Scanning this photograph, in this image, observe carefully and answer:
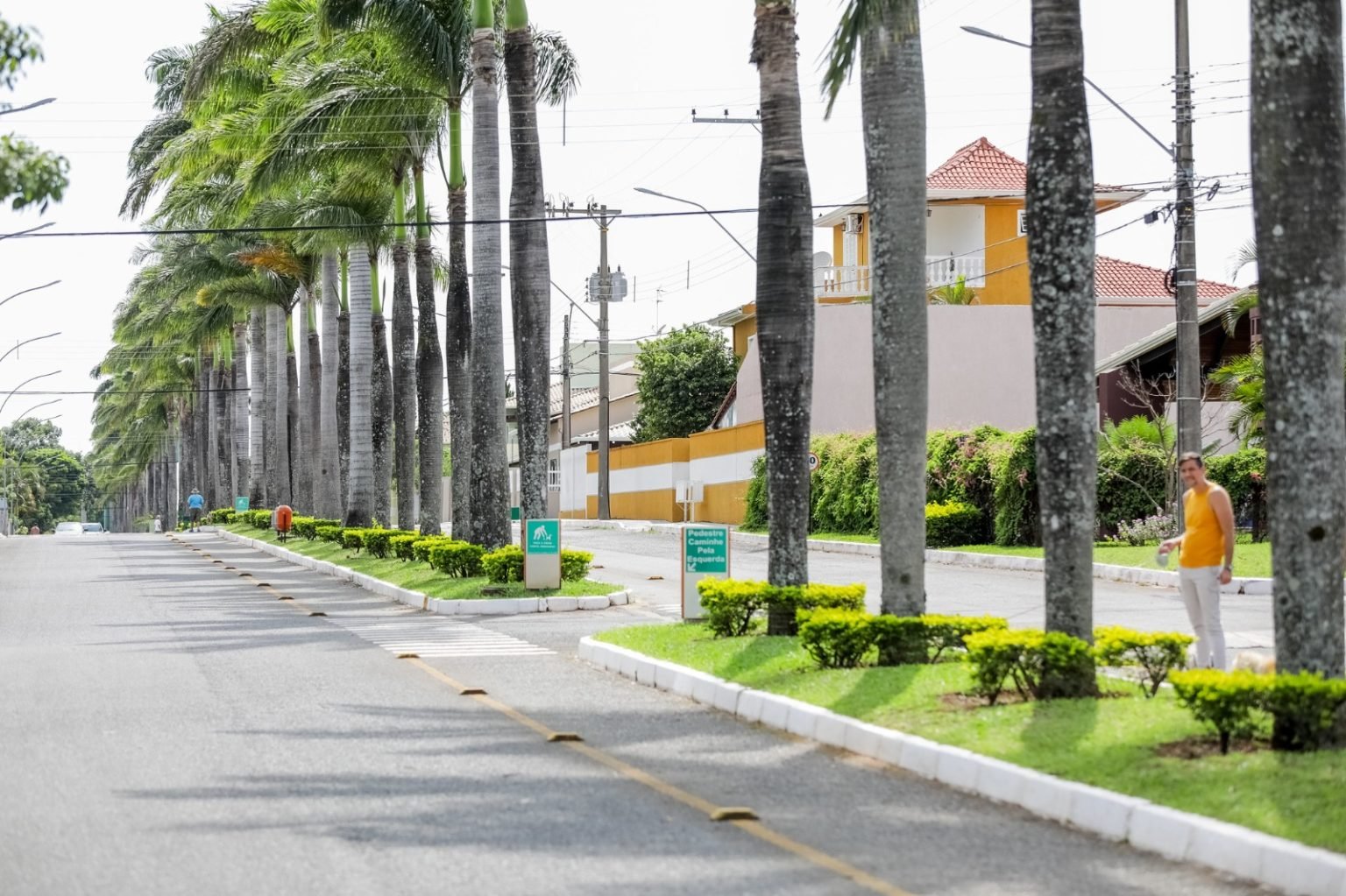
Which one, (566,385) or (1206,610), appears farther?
(566,385)

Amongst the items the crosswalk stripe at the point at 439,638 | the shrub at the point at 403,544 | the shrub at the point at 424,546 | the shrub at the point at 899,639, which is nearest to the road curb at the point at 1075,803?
the shrub at the point at 899,639

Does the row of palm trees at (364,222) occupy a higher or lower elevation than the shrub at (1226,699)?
higher

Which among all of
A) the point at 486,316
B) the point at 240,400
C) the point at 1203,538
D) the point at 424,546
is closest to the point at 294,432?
the point at 240,400

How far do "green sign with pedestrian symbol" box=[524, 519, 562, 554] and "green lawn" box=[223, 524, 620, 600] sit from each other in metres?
0.62

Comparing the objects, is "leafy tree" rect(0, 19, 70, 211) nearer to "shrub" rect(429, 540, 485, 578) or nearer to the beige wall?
A: "shrub" rect(429, 540, 485, 578)

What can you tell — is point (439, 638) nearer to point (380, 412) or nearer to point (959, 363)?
point (380, 412)

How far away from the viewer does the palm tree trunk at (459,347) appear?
103ft

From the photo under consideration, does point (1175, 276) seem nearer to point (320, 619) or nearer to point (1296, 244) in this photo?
point (320, 619)

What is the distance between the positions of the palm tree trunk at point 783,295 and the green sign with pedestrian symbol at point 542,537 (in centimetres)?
850

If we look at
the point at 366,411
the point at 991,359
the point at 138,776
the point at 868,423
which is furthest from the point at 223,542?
the point at 138,776

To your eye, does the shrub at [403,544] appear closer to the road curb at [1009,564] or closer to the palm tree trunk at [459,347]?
the palm tree trunk at [459,347]

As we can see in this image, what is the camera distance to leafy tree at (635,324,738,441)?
6900 centimetres

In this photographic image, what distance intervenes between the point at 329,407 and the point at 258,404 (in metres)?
20.8

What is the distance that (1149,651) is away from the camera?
1197 centimetres
